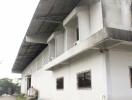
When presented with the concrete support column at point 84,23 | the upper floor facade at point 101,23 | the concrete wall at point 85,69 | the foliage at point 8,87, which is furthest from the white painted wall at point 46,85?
the foliage at point 8,87

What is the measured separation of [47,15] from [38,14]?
0.55m

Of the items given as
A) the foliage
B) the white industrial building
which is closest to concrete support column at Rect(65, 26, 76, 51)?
the white industrial building

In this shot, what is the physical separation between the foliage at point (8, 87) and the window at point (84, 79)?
109 ft

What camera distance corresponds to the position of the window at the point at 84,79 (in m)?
9.73

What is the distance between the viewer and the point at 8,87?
42688mm

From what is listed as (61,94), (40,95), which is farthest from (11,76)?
(61,94)

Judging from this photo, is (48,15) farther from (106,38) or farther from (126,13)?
(106,38)

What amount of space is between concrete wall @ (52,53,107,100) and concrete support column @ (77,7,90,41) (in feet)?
2.60

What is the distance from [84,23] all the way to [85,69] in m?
1.83

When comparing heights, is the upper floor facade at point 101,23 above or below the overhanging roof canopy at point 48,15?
below

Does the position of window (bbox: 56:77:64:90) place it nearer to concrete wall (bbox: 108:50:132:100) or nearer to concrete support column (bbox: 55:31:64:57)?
concrete support column (bbox: 55:31:64:57)

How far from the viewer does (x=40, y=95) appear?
1992cm

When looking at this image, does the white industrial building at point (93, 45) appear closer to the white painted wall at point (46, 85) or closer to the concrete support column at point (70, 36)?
the concrete support column at point (70, 36)

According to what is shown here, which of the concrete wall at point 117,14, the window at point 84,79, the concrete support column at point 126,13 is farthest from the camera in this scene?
the window at point 84,79
